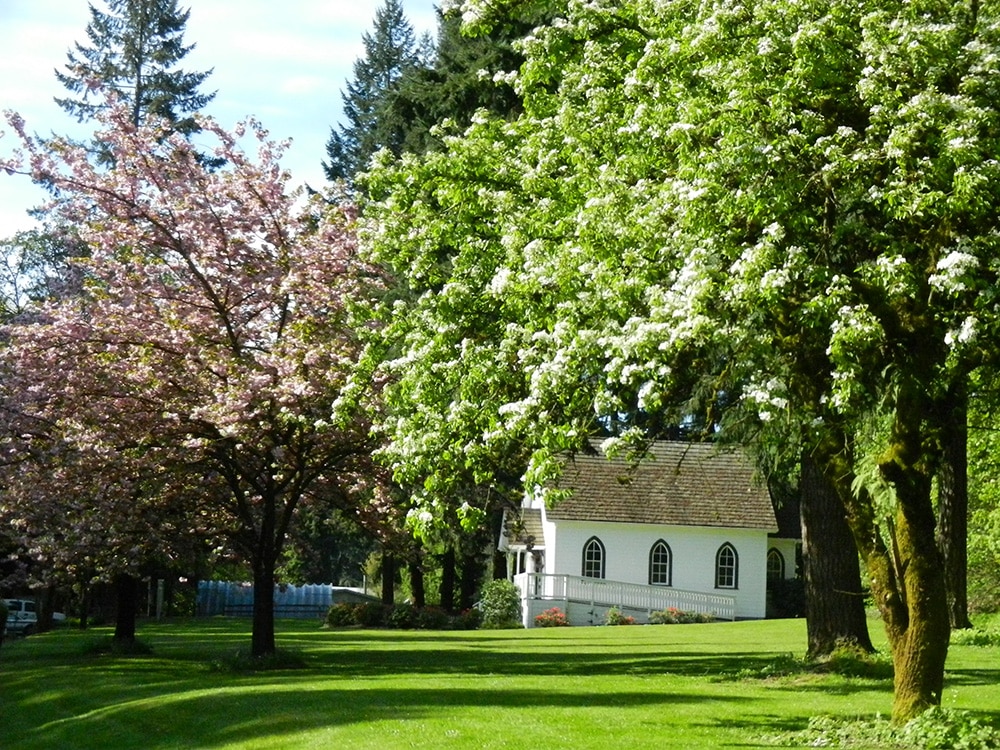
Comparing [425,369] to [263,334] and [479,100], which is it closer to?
[263,334]

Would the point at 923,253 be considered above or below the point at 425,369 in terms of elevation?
above

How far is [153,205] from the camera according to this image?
77.1 feet

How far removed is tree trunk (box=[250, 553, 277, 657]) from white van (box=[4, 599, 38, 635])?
78.6 feet

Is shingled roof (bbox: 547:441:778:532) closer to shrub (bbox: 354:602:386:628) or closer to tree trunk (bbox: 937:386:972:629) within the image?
shrub (bbox: 354:602:386:628)

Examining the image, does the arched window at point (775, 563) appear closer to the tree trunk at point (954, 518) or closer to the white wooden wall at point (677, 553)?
the white wooden wall at point (677, 553)

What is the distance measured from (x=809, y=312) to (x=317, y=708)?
30.5ft

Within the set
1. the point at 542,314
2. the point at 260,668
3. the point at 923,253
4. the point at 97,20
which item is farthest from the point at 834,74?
the point at 97,20

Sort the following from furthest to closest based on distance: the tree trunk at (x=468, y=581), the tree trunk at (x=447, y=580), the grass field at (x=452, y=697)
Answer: the tree trunk at (x=468, y=581), the tree trunk at (x=447, y=580), the grass field at (x=452, y=697)

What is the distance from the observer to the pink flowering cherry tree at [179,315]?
75.3 ft

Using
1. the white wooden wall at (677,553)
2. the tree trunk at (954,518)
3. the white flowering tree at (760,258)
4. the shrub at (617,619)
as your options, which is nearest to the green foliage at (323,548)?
the white wooden wall at (677,553)

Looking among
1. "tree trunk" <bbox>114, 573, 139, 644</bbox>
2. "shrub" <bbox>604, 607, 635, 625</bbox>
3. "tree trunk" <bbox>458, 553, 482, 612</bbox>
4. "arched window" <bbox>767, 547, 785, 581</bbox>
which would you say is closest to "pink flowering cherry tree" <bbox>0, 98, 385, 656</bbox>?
"tree trunk" <bbox>114, 573, 139, 644</bbox>

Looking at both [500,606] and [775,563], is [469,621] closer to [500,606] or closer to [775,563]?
[500,606]

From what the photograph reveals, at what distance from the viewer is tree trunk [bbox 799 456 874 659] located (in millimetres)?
20172

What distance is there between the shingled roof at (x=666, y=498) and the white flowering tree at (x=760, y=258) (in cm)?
3401
